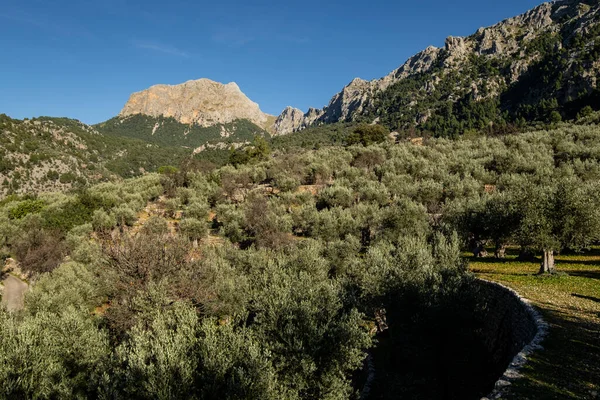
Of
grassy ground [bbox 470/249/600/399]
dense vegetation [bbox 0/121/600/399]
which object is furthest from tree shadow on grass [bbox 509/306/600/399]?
dense vegetation [bbox 0/121/600/399]

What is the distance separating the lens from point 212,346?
15.8 m

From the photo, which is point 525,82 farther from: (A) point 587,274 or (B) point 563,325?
(B) point 563,325

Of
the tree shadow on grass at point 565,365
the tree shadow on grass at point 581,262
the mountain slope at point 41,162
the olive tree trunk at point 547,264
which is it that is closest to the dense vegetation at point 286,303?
the olive tree trunk at point 547,264

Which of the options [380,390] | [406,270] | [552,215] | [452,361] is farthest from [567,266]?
[380,390]

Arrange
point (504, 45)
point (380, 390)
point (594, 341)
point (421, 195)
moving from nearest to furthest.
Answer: point (594, 341) → point (380, 390) → point (421, 195) → point (504, 45)

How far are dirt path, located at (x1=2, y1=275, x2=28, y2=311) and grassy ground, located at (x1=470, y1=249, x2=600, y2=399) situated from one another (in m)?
53.9

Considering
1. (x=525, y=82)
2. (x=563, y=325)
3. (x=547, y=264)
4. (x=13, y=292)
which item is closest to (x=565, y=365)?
(x=563, y=325)

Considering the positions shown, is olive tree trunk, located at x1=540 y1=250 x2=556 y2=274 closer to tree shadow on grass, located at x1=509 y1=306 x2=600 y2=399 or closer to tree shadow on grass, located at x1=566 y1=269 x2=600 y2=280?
tree shadow on grass, located at x1=566 y1=269 x2=600 y2=280

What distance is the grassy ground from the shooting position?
1170cm

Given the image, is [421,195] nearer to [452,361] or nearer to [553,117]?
[452,361]

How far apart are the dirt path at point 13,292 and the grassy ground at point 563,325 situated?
5394 cm

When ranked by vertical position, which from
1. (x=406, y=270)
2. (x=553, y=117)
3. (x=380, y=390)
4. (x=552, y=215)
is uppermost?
(x=553, y=117)

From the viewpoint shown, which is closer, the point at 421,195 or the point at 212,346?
the point at 212,346

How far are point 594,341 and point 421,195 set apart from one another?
38.5 meters
